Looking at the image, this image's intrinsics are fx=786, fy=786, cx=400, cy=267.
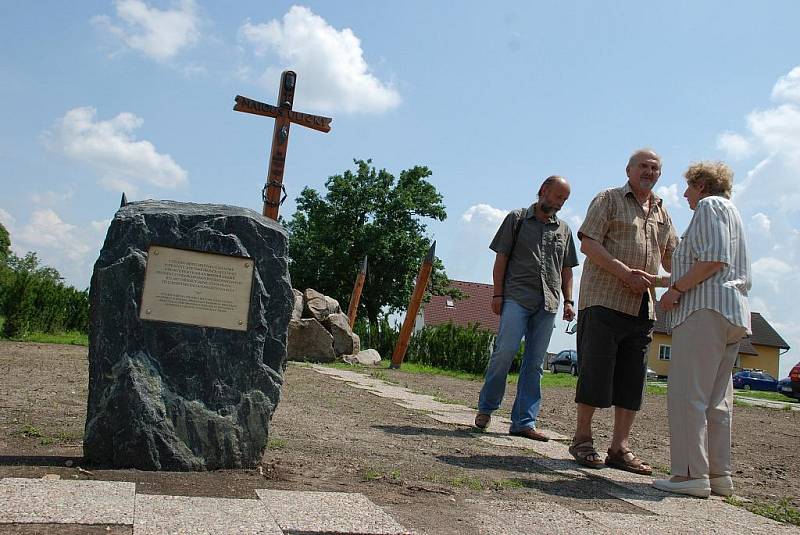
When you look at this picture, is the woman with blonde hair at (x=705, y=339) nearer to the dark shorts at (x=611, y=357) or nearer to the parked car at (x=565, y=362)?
the dark shorts at (x=611, y=357)

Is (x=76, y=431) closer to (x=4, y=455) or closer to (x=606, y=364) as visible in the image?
(x=4, y=455)

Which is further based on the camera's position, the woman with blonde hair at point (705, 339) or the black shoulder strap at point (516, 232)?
the black shoulder strap at point (516, 232)

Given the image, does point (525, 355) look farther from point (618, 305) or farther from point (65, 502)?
point (65, 502)

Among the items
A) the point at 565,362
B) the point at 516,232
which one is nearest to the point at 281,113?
the point at 516,232

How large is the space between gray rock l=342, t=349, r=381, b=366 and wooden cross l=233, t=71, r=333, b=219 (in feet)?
21.1

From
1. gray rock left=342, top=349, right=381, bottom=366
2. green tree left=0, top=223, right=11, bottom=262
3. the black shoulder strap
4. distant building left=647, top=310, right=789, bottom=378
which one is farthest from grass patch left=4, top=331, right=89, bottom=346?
green tree left=0, top=223, right=11, bottom=262

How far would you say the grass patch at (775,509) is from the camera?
3818 millimetres

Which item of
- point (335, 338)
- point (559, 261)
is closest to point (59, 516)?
point (559, 261)

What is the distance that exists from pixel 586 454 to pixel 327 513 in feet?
7.77

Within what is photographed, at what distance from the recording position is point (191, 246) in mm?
4016

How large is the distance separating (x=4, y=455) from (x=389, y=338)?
54.3ft

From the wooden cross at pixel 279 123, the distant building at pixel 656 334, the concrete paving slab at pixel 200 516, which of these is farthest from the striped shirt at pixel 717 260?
the distant building at pixel 656 334

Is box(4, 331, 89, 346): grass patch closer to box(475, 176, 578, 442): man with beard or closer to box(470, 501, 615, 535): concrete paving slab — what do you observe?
box(475, 176, 578, 442): man with beard

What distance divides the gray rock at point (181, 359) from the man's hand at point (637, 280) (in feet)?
6.99
